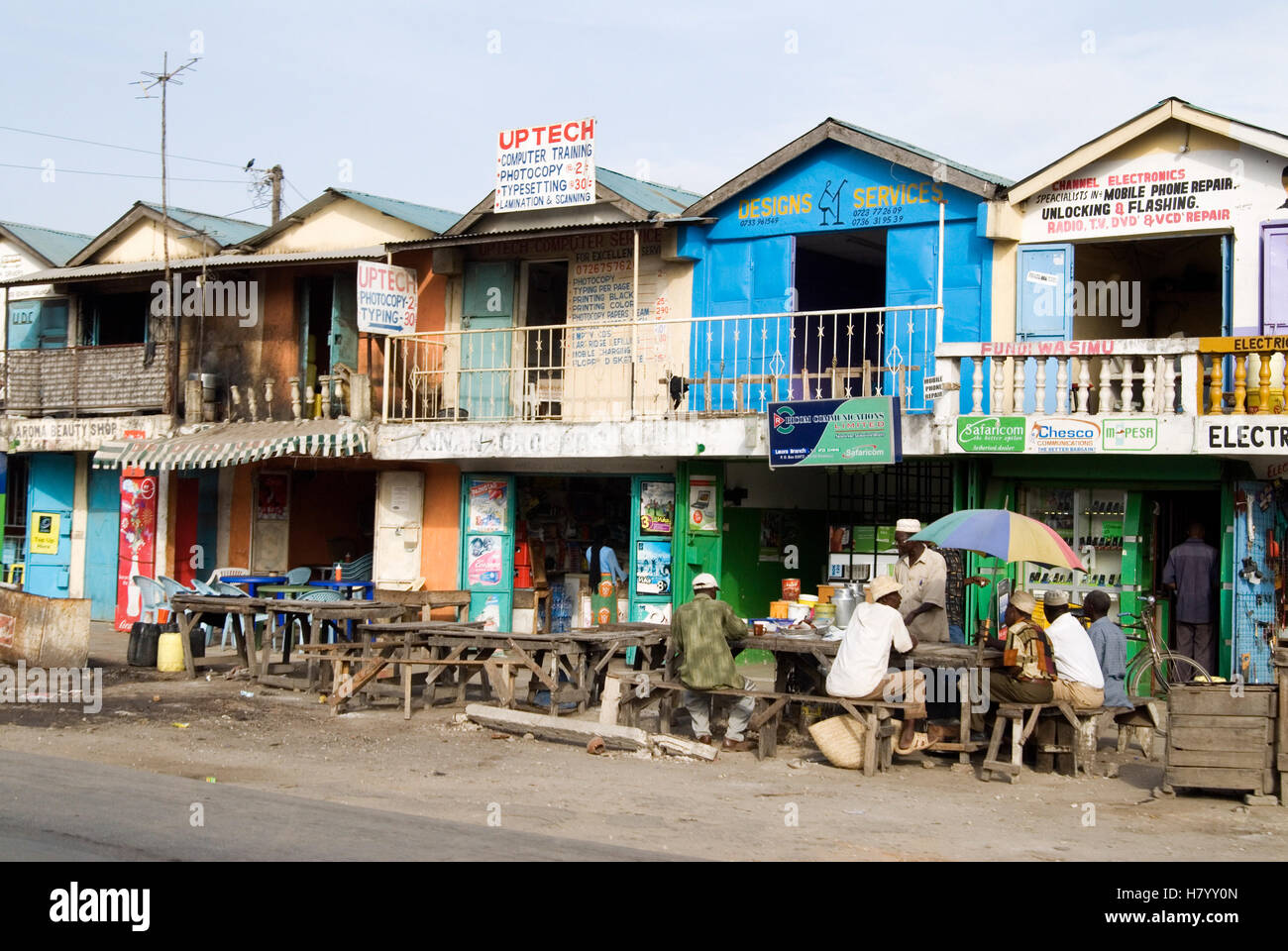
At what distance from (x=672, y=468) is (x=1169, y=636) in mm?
6025

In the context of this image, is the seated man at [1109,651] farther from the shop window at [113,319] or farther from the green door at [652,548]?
the shop window at [113,319]

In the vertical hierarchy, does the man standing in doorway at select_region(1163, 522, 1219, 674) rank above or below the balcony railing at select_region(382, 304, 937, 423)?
below

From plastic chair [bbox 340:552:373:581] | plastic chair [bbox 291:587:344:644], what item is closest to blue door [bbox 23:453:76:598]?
plastic chair [bbox 340:552:373:581]

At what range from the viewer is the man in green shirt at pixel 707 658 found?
10.8 meters

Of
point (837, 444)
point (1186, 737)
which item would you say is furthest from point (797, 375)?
point (1186, 737)

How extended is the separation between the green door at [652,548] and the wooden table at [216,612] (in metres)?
4.44

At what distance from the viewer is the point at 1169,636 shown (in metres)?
13.5

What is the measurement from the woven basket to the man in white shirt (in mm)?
1505

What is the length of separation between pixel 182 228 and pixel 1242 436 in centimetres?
1590

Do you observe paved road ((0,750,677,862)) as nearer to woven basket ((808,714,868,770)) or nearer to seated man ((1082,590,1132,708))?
woven basket ((808,714,868,770))

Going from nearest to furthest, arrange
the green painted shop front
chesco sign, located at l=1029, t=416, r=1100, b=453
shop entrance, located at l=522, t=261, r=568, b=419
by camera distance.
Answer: chesco sign, located at l=1029, t=416, r=1100, b=453 < the green painted shop front < shop entrance, located at l=522, t=261, r=568, b=419

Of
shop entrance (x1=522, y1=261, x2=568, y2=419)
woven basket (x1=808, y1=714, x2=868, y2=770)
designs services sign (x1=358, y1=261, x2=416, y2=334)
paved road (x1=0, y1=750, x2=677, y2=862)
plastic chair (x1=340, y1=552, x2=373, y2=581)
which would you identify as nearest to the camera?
paved road (x1=0, y1=750, x2=677, y2=862)

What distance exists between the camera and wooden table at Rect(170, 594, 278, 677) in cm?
1437

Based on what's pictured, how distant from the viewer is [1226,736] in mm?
8797
